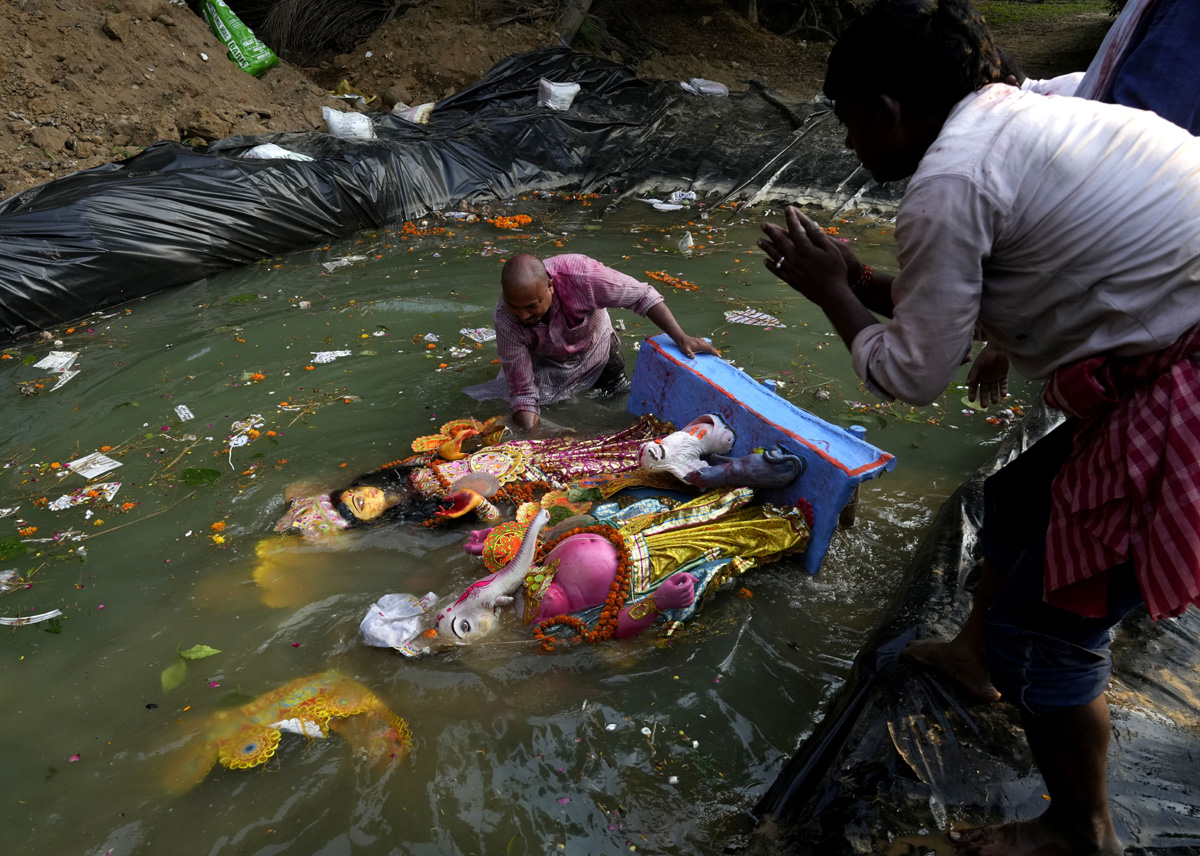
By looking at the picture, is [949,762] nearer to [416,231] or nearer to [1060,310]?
[1060,310]

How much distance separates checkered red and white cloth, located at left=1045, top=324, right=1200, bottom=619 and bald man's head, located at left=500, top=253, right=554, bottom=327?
256cm

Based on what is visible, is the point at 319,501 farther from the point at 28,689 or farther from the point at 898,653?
the point at 898,653

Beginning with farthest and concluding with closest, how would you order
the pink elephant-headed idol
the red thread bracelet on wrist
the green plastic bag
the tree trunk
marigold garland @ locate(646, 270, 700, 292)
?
the tree trunk, the green plastic bag, marigold garland @ locate(646, 270, 700, 292), the pink elephant-headed idol, the red thread bracelet on wrist

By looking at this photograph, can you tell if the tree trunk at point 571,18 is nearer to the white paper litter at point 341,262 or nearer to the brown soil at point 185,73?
the brown soil at point 185,73

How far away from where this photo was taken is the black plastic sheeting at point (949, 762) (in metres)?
1.77

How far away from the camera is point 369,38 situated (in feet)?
33.0

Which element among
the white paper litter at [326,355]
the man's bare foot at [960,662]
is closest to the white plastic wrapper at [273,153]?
the white paper litter at [326,355]

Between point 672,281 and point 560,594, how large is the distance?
360 cm

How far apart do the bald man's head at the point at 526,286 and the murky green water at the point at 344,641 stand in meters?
0.78

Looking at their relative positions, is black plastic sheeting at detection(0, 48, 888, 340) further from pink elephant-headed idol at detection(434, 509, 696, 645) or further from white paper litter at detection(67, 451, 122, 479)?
pink elephant-headed idol at detection(434, 509, 696, 645)

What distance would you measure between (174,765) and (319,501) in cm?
132

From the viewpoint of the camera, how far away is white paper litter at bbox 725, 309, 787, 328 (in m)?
5.27

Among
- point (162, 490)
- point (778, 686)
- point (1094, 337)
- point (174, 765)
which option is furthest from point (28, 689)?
point (1094, 337)

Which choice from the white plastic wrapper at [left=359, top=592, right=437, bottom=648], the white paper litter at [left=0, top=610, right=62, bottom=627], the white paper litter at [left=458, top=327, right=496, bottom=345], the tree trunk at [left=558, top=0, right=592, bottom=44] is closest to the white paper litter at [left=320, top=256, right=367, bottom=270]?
the white paper litter at [left=458, top=327, right=496, bottom=345]
